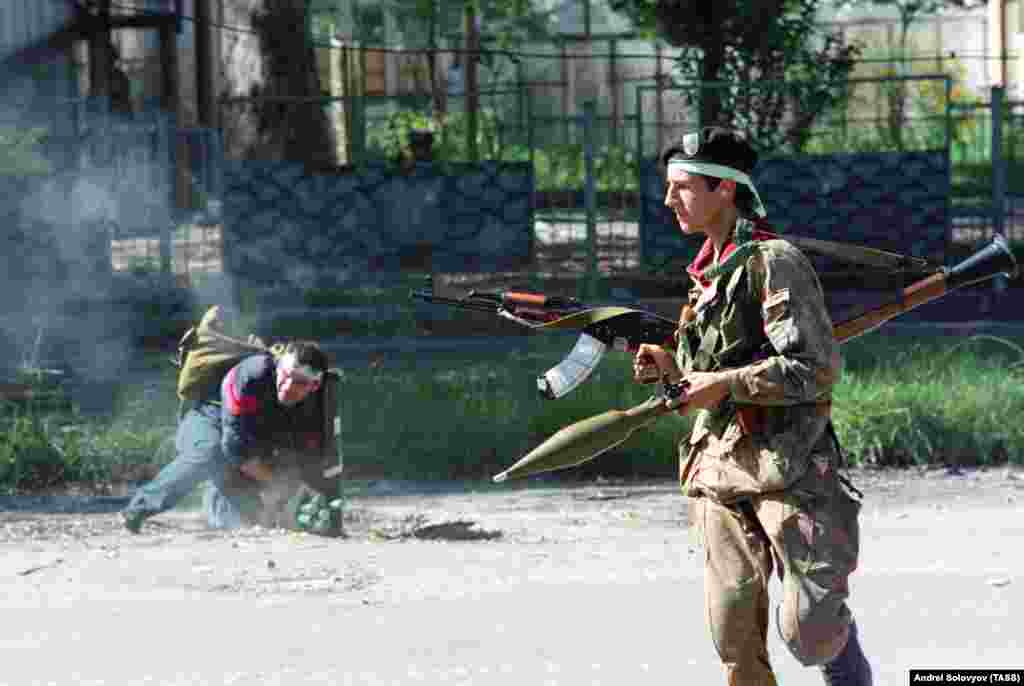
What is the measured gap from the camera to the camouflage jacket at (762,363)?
4.14 metres

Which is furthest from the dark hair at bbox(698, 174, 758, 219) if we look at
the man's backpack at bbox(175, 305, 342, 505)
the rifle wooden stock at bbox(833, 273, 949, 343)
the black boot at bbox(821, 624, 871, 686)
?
the man's backpack at bbox(175, 305, 342, 505)

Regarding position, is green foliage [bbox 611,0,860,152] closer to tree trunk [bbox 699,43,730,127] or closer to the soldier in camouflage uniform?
tree trunk [bbox 699,43,730,127]

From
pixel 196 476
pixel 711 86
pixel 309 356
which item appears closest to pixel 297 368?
pixel 309 356

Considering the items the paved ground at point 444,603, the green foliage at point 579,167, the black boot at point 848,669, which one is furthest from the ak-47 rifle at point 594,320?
the green foliage at point 579,167

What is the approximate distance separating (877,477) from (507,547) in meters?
2.86

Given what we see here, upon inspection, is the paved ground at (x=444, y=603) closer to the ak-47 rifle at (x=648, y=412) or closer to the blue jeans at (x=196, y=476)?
the blue jeans at (x=196, y=476)

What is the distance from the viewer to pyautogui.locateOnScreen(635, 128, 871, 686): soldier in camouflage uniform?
4.15 m

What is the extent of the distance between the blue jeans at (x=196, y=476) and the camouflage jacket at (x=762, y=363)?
4330 mm

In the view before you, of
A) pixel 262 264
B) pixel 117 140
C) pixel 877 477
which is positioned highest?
pixel 117 140

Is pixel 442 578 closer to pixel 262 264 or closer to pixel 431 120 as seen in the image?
pixel 262 264

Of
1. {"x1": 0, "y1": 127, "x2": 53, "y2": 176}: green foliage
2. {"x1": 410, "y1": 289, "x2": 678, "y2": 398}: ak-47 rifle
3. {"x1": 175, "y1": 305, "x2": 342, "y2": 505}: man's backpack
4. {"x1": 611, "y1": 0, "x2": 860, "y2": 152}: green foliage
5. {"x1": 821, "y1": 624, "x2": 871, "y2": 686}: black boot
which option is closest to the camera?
{"x1": 821, "y1": 624, "x2": 871, "y2": 686}: black boot

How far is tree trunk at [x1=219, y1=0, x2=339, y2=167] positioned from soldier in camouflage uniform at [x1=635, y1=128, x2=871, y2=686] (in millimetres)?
12336

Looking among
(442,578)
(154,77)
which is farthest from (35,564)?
(154,77)

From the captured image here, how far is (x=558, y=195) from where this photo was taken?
16578 mm
